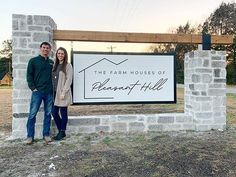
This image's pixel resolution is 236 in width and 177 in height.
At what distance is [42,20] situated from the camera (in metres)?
5.30

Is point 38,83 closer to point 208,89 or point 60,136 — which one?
point 60,136

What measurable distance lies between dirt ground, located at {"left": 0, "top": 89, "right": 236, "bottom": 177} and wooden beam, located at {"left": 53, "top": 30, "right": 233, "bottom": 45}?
1.93m

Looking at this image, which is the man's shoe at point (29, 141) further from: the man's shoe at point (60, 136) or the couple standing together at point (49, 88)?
the man's shoe at point (60, 136)

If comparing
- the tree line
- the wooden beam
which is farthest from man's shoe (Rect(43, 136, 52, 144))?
the tree line

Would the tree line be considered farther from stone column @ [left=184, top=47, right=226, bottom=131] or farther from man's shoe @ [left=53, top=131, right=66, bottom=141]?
man's shoe @ [left=53, top=131, right=66, bottom=141]

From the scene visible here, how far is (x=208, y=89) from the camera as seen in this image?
19.6 ft

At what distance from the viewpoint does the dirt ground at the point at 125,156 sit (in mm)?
3455

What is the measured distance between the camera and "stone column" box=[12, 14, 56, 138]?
5.17m

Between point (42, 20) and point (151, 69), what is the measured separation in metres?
2.46

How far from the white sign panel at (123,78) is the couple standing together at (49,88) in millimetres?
615

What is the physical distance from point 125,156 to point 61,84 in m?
1.88

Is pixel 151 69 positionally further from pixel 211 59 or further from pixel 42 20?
pixel 42 20

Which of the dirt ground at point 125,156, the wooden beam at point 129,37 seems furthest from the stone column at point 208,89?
the dirt ground at point 125,156

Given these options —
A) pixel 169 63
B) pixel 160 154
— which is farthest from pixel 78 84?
pixel 160 154
